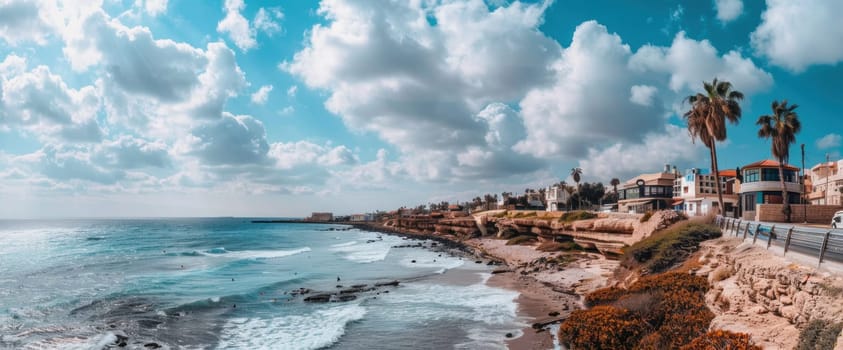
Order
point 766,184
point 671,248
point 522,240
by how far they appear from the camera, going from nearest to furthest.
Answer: point 671,248
point 766,184
point 522,240

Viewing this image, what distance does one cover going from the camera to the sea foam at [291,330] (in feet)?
55.0

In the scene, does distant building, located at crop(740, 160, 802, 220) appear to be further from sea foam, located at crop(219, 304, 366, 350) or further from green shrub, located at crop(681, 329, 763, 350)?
sea foam, located at crop(219, 304, 366, 350)

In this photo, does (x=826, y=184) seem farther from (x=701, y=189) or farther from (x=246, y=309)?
(x=246, y=309)

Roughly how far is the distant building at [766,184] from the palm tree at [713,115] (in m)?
9.28

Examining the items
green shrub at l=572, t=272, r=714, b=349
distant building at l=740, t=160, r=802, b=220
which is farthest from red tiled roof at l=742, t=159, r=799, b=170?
green shrub at l=572, t=272, r=714, b=349

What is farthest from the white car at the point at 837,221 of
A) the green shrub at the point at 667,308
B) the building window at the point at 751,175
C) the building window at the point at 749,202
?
the building window at the point at 749,202

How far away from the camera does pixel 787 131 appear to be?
33812 mm

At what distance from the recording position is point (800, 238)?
451 inches

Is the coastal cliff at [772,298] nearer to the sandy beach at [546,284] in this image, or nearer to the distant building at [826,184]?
the sandy beach at [546,284]

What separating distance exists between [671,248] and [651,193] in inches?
2055

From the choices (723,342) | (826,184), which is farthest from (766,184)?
(723,342)

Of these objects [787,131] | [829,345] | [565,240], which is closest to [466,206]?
[565,240]

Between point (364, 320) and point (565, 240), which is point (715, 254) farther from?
point (565, 240)

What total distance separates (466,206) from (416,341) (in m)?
172
